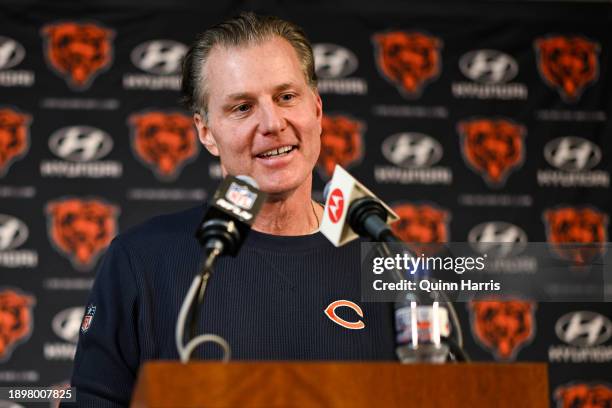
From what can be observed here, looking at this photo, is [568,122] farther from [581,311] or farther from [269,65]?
[269,65]

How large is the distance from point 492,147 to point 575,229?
53cm

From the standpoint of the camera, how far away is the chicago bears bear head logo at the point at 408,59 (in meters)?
4.42

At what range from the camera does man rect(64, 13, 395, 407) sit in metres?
2.06

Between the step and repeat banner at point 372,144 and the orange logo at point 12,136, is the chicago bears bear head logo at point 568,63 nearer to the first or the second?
the step and repeat banner at point 372,144

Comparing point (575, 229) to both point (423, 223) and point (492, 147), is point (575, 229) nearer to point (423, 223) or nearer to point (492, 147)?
point (492, 147)

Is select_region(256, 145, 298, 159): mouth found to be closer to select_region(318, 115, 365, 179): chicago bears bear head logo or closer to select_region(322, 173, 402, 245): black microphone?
select_region(322, 173, 402, 245): black microphone

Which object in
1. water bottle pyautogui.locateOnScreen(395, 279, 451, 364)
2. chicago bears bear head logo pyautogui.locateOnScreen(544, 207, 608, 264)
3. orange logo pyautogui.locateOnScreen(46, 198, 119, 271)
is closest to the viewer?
water bottle pyautogui.locateOnScreen(395, 279, 451, 364)

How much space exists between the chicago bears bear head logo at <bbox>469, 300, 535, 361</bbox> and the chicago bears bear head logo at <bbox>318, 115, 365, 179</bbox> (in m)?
0.85

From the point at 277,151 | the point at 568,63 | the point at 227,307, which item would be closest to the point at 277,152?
the point at 277,151

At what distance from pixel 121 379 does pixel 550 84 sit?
3.08 metres

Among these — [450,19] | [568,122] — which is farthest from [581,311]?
[450,19]

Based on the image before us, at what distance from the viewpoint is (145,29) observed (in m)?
4.32

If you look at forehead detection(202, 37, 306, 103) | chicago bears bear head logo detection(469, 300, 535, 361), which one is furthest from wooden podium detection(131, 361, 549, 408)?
chicago bears bear head logo detection(469, 300, 535, 361)

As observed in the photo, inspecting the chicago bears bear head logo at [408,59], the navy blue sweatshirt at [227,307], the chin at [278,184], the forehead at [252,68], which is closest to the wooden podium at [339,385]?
the navy blue sweatshirt at [227,307]
